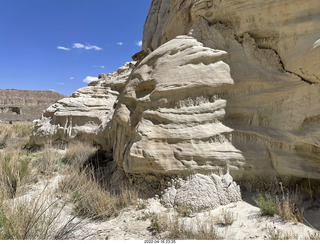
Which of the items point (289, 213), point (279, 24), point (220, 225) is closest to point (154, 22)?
point (279, 24)

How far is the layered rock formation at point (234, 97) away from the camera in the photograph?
3609mm

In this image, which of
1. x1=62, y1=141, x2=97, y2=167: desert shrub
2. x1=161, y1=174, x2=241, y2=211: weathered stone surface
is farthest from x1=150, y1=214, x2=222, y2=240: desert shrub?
x1=62, y1=141, x2=97, y2=167: desert shrub

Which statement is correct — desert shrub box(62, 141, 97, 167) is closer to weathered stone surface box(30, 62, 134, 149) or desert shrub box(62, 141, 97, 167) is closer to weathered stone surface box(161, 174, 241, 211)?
weathered stone surface box(30, 62, 134, 149)

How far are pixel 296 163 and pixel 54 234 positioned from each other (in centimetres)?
371

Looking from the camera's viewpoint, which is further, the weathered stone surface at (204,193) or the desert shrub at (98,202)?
the desert shrub at (98,202)

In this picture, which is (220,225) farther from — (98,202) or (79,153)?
(79,153)

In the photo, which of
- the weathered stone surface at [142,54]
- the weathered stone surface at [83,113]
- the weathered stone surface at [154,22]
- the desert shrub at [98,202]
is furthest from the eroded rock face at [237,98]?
the weathered stone surface at [154,22]

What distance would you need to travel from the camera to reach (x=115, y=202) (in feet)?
12.8

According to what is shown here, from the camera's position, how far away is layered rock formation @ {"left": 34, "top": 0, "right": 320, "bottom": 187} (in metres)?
3.61

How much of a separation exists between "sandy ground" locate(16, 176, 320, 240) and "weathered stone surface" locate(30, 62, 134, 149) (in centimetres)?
477

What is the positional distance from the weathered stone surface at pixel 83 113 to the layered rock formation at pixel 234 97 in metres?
4.26

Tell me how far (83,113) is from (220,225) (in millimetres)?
7344

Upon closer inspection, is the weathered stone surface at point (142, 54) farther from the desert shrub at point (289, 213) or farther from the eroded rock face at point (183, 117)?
the desert shrub at point (289, 213)

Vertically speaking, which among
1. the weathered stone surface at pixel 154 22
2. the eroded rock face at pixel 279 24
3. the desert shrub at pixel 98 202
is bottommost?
the desert shrub at pixel 98 202
